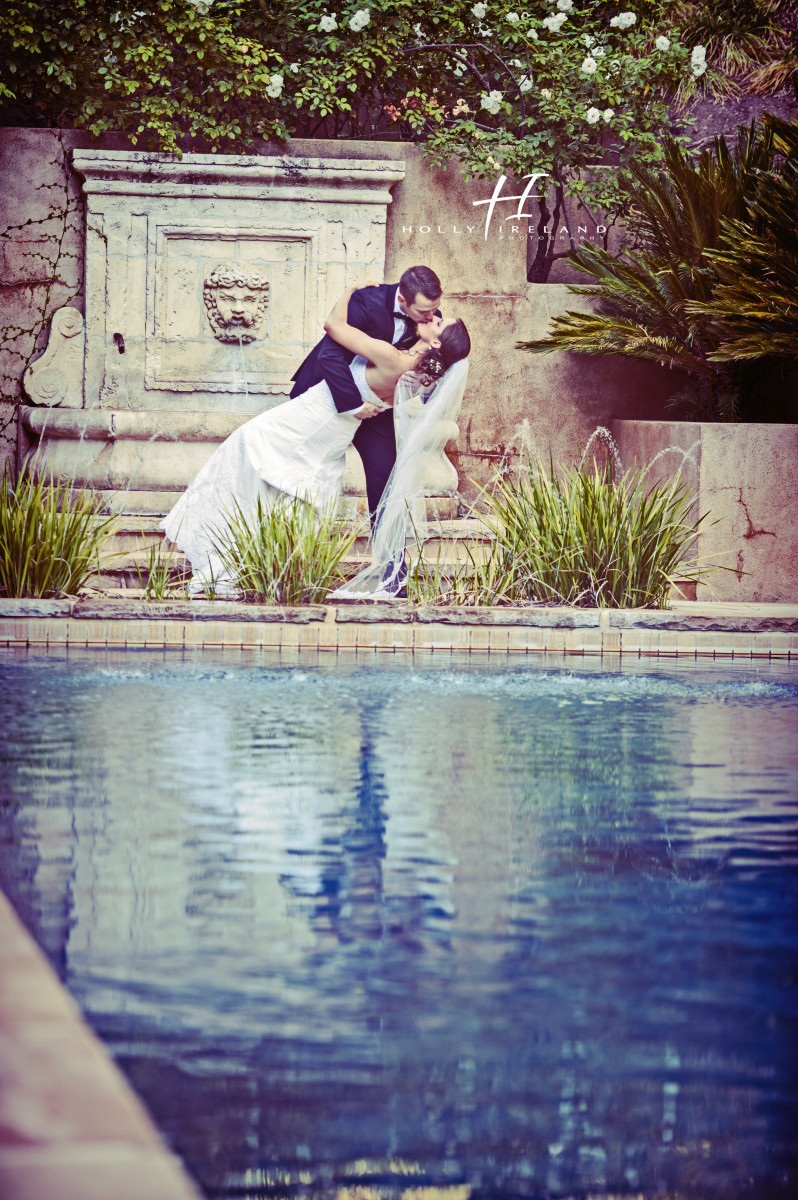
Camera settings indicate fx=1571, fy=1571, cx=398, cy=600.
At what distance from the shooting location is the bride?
9039mm

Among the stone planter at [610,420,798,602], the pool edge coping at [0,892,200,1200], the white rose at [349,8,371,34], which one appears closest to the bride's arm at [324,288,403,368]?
the stone planter at [610,420,798,602]

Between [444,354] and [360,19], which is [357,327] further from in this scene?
[360,19]

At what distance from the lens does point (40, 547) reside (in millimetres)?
8430

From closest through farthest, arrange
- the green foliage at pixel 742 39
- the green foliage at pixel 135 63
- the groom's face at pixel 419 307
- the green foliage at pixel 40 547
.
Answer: the green foliage at pixel 40 547
the groom's face at pixel 419 307
the green foliage at pixel 135 63
the green foliage at pixel 742 39

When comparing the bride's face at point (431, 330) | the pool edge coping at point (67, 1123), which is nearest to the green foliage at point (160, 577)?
the bride's face at point (431, 330)

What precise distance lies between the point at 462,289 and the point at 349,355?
122 inches

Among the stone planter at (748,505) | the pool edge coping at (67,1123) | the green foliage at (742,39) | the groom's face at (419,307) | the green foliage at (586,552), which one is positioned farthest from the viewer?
the green foliage at (742,39)

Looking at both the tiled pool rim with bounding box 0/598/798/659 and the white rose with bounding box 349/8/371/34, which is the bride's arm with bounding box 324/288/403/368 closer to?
the tiled pool rim with bounding box 0/598/798/659

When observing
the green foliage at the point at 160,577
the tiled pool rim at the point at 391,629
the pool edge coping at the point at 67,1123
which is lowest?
the pool edge coping at the point at 67,1123

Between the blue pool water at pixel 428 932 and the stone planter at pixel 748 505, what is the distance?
405 cm

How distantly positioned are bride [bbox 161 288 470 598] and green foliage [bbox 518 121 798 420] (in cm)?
209

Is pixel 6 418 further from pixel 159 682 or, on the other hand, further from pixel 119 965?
pixel 119 965

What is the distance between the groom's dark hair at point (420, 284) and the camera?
29.9 ft

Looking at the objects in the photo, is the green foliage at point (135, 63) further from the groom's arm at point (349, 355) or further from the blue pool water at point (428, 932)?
the blue pool water at point (428, 932)
